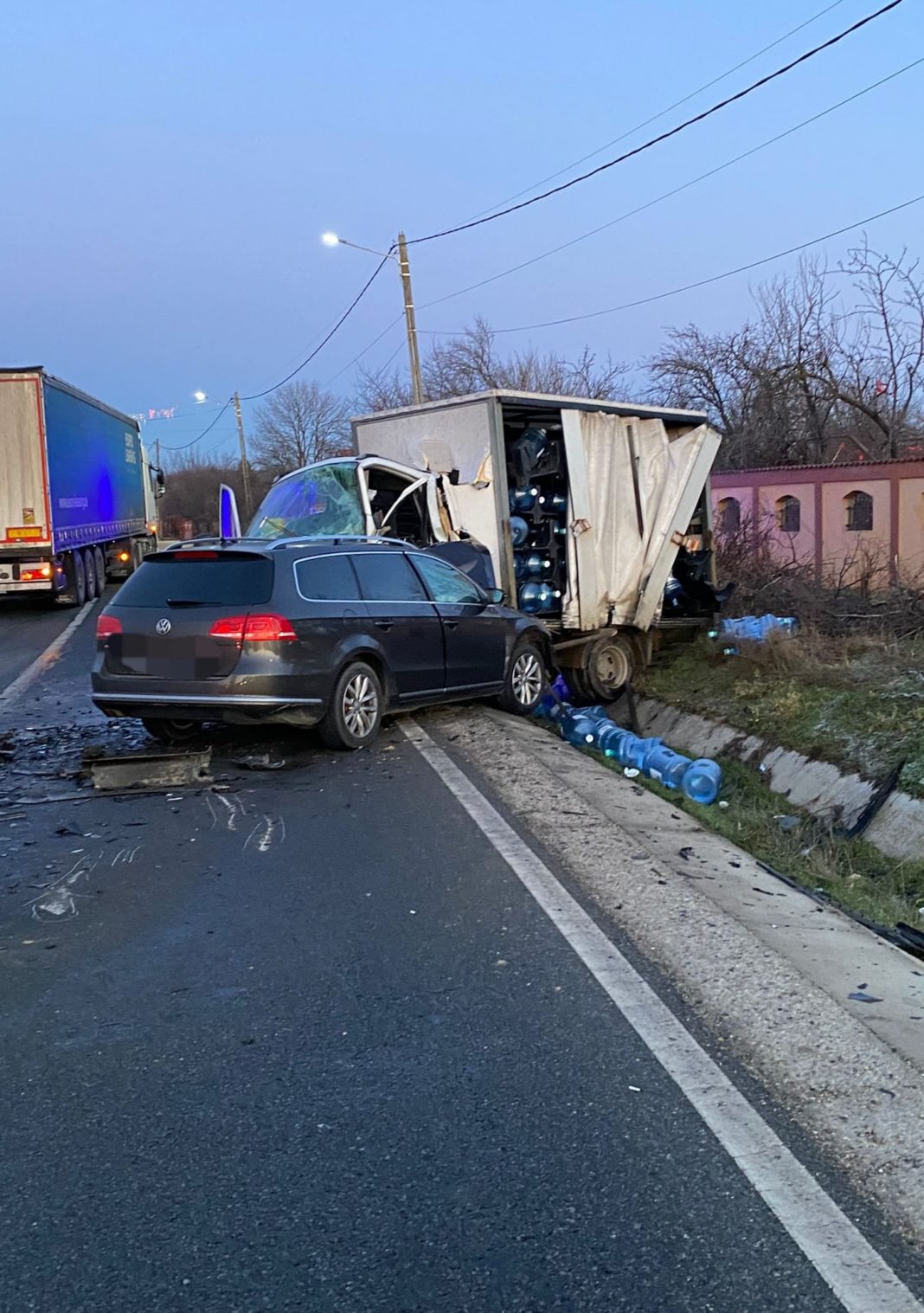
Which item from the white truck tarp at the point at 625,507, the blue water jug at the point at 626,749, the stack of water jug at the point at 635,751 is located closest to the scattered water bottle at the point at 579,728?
the stack of water jug at the point at 635,751

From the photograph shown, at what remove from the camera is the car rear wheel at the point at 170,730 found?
8.73 metres

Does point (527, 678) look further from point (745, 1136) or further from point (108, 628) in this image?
point (745, 1136)

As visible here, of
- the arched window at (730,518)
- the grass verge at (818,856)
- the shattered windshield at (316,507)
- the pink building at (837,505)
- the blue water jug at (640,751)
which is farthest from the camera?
the pink building at (837,505)

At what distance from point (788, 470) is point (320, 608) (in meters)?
19.3

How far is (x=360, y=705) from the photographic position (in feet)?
27.9

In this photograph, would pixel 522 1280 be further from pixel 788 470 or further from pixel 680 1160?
pixel 788 470

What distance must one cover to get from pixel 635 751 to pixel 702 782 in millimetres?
1040

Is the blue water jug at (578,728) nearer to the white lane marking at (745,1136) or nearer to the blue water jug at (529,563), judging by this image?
the blue water jug at (529,563)

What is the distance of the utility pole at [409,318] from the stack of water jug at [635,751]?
1775cm

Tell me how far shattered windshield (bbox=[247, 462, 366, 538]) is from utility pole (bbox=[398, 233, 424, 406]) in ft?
55.4

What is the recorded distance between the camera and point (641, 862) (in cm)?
593

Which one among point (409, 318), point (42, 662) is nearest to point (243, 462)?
point (409, 318)

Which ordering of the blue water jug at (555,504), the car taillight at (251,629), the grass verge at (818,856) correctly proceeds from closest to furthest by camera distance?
1. the grass verge at (818,856)
2. the car taillight at (251,629)
3. the blue water jug at (555,504)

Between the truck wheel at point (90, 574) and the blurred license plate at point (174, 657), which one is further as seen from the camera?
the truck wheel at point (90, 574)
